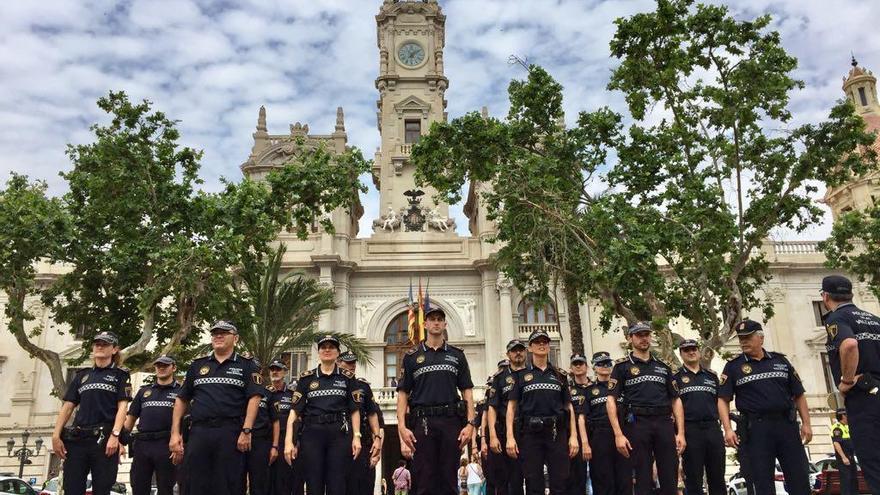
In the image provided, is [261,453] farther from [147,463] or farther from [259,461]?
[147,463]

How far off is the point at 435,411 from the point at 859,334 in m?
3.82

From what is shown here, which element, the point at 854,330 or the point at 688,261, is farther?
the point at 688,261

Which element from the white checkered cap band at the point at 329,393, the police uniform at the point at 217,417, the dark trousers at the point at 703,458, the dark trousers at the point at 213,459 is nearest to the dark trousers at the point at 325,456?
the white checkered cap band at the point at 329,393

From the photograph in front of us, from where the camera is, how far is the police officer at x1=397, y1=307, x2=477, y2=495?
6391 mm

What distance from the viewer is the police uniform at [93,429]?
7336 mm

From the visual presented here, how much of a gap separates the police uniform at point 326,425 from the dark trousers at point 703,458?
3957mm

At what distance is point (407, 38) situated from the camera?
128ft

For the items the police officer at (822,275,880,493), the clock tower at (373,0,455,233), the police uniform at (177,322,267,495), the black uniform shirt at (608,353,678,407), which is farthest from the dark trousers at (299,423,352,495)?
the clock tower at (373,0,455,233)

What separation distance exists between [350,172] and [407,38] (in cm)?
2290

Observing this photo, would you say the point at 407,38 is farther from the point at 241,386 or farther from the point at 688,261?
the point at 241,386

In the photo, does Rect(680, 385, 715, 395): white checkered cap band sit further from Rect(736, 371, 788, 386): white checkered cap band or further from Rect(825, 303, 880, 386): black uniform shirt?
Rect(825, 303, 880, 386): black uniform shirt

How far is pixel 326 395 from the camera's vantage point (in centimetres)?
744

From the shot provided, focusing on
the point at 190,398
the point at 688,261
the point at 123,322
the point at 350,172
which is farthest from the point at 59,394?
the point at 688,261

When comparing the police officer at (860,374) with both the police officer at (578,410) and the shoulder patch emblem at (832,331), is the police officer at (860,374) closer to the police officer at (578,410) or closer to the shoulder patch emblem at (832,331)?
the shoulder patch emblem at (832,331)
